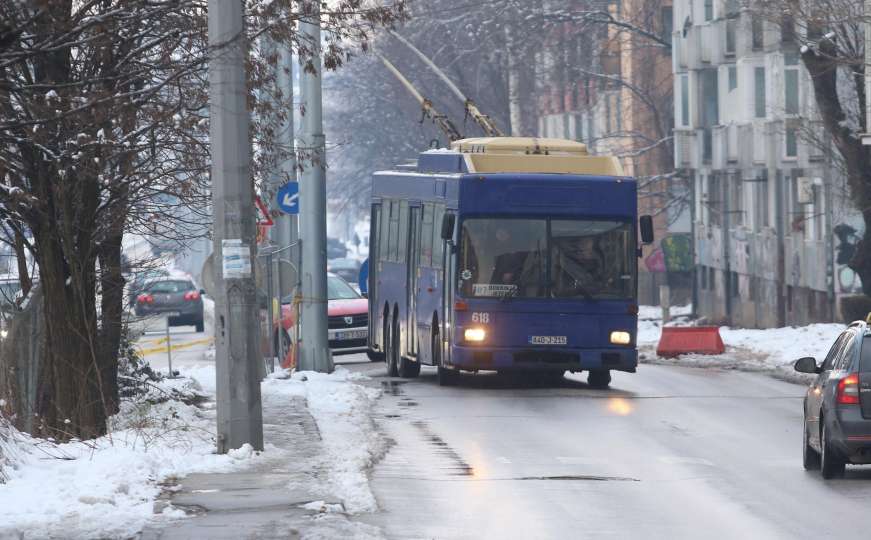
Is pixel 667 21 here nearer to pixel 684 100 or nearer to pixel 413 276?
pixel 684 100

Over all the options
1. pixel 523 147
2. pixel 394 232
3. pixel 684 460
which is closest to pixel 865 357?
pixel 684 460

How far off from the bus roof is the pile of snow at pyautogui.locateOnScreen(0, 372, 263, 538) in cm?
788

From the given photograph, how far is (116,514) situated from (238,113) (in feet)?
14.5

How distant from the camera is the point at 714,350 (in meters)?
35.8

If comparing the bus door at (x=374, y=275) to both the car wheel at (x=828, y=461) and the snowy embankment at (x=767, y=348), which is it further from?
the car wheel at (x=828, y=461)

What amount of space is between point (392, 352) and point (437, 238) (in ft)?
10.9

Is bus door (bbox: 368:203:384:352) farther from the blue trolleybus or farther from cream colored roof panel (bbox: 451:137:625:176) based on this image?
the blue trolleybus

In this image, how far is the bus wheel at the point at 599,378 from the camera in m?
25.4

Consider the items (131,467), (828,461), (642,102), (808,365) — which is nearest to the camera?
(131,467)

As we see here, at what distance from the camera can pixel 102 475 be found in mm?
13133

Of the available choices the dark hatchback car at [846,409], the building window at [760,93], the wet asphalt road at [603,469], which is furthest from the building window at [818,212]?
the dark hatchback car at [846,409]

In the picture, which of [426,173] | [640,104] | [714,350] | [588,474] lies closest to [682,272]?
[640,104]

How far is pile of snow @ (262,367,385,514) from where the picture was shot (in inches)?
533

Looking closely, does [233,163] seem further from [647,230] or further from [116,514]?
[647,230]
